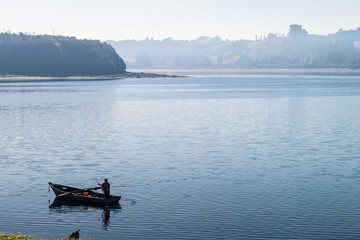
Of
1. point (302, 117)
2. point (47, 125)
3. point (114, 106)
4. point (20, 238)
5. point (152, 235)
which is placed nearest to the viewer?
point (20, 238)

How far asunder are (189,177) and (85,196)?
1489 centimetres

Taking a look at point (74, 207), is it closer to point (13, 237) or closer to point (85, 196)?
point (85, 196)

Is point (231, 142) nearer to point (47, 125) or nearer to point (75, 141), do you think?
point (75, 141)

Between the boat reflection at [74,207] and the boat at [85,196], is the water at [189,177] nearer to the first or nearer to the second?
the boat reflection at [74,207]

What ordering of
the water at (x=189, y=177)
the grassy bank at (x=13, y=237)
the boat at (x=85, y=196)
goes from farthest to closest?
1. the boat at (x=85, y=196)
2. the water at (x=189, y=177)
3. the grassy bank at (x=13, y=237)

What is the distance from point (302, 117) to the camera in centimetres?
13138

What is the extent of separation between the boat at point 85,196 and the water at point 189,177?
119 centimetres

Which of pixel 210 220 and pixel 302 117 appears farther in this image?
pixel 302 117

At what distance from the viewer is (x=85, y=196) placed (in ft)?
156

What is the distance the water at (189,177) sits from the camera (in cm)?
4069

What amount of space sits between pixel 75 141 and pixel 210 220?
162ft

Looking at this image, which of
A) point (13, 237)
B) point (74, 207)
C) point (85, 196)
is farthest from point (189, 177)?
point (13, 237)

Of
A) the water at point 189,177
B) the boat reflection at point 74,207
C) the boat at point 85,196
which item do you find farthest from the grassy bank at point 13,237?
the boat at point 85,196

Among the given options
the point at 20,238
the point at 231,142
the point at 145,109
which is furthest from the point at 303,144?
the point at 145,109
